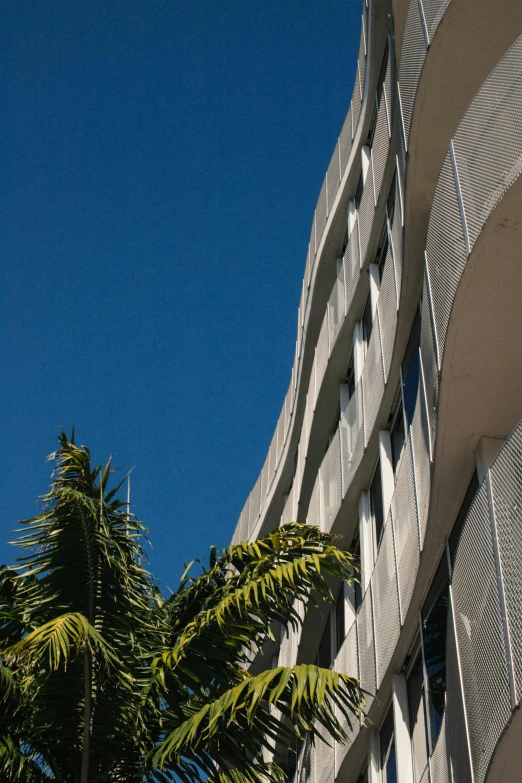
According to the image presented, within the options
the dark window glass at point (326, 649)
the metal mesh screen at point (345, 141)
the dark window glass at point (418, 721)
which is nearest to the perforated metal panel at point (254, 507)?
the dark window glass at point (326, 649)

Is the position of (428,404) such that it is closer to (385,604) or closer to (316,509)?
(385,604)

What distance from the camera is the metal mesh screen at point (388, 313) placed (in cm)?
1358

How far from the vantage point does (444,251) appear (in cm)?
976

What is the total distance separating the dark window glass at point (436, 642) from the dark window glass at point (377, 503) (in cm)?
313

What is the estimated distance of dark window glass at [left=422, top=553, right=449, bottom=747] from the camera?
1021 centimetres

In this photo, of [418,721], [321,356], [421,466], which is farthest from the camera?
[321,356]

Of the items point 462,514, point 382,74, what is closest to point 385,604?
point 462,514

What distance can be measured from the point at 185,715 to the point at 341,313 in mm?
8183

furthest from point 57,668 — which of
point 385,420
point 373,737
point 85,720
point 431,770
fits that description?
point 385,420

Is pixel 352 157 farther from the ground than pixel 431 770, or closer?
farther from the ground

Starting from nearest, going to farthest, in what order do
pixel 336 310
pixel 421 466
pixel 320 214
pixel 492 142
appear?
pixel 492 142, pixel 421 466, pixel 336 310, pixel 320 214

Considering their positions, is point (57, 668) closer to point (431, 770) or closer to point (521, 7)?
point (431, 770)

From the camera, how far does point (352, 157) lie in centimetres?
1823

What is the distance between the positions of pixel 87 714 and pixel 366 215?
347 inches
